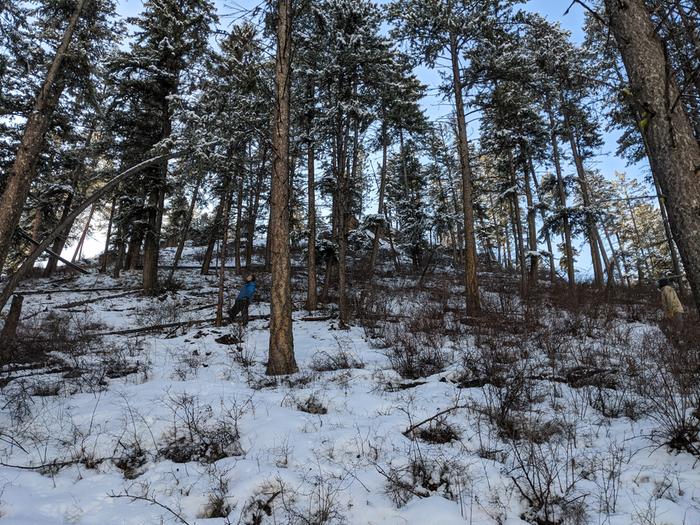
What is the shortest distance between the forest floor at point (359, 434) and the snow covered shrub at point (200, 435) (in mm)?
22

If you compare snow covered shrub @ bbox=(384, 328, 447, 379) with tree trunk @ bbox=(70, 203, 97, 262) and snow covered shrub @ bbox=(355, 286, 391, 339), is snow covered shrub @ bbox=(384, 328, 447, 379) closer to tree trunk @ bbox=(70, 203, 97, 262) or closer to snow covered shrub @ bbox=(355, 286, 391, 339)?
snow covered shrub @ bbox=(355, 286, 391, 339)

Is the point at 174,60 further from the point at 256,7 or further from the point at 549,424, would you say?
the point at 549,424

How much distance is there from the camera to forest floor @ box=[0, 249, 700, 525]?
111 inches

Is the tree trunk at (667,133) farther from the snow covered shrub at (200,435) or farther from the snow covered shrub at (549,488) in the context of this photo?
the snow covered shrub at (200,435)

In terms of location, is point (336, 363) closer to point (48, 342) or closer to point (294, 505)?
point (294, 505)

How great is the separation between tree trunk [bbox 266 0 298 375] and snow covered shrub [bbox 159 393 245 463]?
200 cm

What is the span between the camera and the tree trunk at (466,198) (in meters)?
11.1

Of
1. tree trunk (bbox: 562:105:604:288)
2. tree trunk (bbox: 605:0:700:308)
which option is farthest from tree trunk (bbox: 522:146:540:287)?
tree trunk (bbox: 605:0:700:308)

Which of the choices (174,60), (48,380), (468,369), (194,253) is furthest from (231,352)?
(194,253)

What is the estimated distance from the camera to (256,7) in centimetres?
764

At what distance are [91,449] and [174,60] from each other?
17.5m

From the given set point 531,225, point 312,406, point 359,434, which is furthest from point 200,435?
point 531,225

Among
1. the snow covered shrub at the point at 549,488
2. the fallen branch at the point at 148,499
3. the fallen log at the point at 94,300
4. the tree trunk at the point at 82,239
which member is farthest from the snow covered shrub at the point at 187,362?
the tree trunk at the point at 82,239

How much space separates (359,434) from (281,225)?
4127 millimetres
